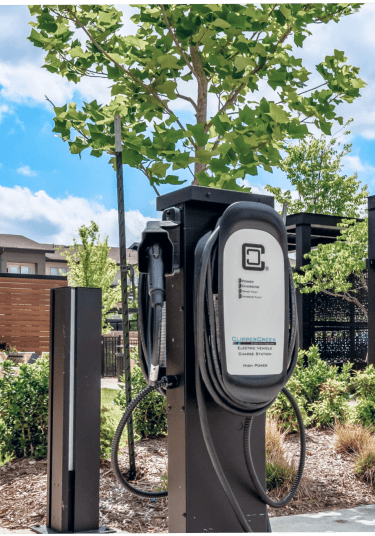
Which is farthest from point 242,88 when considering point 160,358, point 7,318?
point 7,318

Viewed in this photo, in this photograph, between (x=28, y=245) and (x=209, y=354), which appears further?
(x=28, y=245)

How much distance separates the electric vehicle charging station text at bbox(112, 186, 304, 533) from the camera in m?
2.54

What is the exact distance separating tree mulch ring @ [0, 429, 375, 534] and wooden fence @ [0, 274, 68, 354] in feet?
57.8

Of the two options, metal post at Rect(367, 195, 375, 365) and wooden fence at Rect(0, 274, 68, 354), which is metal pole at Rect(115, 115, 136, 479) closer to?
metal post at Rect(367, 195, 375, 365)

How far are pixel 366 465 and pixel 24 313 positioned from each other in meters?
18.9

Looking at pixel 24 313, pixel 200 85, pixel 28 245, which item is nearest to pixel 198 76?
pixel 200 85

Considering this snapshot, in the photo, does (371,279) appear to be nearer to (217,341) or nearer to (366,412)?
(366,412)

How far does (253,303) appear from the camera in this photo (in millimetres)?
2592

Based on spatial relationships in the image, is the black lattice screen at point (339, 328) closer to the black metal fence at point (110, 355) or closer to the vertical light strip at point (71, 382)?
the black metal fence at point (110, 355)

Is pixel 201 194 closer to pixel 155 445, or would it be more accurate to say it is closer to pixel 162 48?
pixel 155 445

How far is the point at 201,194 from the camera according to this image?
2680 millimetres

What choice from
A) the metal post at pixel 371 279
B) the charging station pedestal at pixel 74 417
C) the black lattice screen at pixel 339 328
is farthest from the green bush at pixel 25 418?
the black lattice screen at pixel 339 328

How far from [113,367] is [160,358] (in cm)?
1484

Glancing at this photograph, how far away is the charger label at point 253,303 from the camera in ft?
8.33
